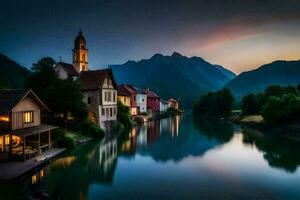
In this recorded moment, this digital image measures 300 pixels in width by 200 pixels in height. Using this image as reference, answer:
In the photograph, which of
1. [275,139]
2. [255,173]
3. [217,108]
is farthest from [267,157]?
[217,108]

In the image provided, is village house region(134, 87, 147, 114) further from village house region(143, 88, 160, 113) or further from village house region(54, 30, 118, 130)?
village house region(54, 30, 118, 130)

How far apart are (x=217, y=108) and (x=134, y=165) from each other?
7286 centimetres

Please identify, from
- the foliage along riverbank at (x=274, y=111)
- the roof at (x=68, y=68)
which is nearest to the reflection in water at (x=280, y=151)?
the foliage along riverbank at (x=274, y=111)

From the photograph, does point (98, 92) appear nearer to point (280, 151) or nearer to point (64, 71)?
point (64, 71)

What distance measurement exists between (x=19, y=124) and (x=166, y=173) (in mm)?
13894

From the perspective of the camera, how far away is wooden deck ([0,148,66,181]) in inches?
706

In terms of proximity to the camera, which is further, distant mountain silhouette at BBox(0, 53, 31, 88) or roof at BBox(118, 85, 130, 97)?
distant mountain silhouette at BBox(0, 53, 31, 88)

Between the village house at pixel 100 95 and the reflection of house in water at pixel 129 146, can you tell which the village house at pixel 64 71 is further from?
the reflection of house in water at pixel 129 146

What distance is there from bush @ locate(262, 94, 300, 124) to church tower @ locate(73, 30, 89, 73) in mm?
38756

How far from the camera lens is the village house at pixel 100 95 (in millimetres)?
43906

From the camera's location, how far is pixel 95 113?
144 feet

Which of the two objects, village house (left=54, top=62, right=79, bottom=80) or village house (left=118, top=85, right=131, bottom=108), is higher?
village house (left=54, top=62, right=79, bottom=80)

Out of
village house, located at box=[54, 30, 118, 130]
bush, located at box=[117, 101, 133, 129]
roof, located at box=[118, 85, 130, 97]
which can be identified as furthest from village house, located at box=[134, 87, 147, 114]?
village house, located at box=[54, 30, 118, 130]

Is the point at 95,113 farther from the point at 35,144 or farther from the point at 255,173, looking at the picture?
the point at 255,173
